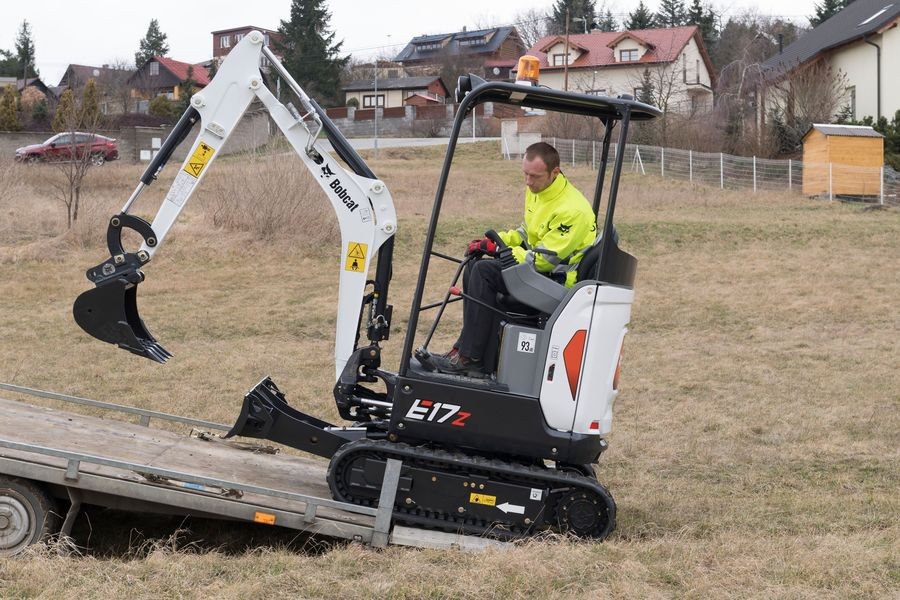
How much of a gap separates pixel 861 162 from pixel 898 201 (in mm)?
1624

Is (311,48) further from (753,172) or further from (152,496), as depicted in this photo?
(152,496)

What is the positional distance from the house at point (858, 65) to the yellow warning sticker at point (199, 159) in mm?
39714

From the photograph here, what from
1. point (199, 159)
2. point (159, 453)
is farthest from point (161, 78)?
point (159, 453)

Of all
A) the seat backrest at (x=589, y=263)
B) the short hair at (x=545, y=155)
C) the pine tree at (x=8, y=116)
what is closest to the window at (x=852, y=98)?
the pine tree at (x=8, y=116)

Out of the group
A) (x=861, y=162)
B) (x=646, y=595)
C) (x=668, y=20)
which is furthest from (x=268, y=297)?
(x=668, y=20)

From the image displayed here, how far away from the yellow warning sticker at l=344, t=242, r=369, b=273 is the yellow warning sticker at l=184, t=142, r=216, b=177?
117cm

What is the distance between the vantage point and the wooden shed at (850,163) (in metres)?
30.4

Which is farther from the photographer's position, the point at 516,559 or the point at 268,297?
the point at 268,297

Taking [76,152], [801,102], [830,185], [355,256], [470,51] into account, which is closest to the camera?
[355,256]

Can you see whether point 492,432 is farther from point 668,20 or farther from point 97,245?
point 668,20

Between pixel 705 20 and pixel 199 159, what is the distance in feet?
260

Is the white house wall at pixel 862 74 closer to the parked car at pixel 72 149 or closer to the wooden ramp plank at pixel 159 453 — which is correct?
the parked car at pixel 72 149

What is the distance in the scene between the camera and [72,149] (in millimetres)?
22516

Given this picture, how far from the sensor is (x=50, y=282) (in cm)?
1788
